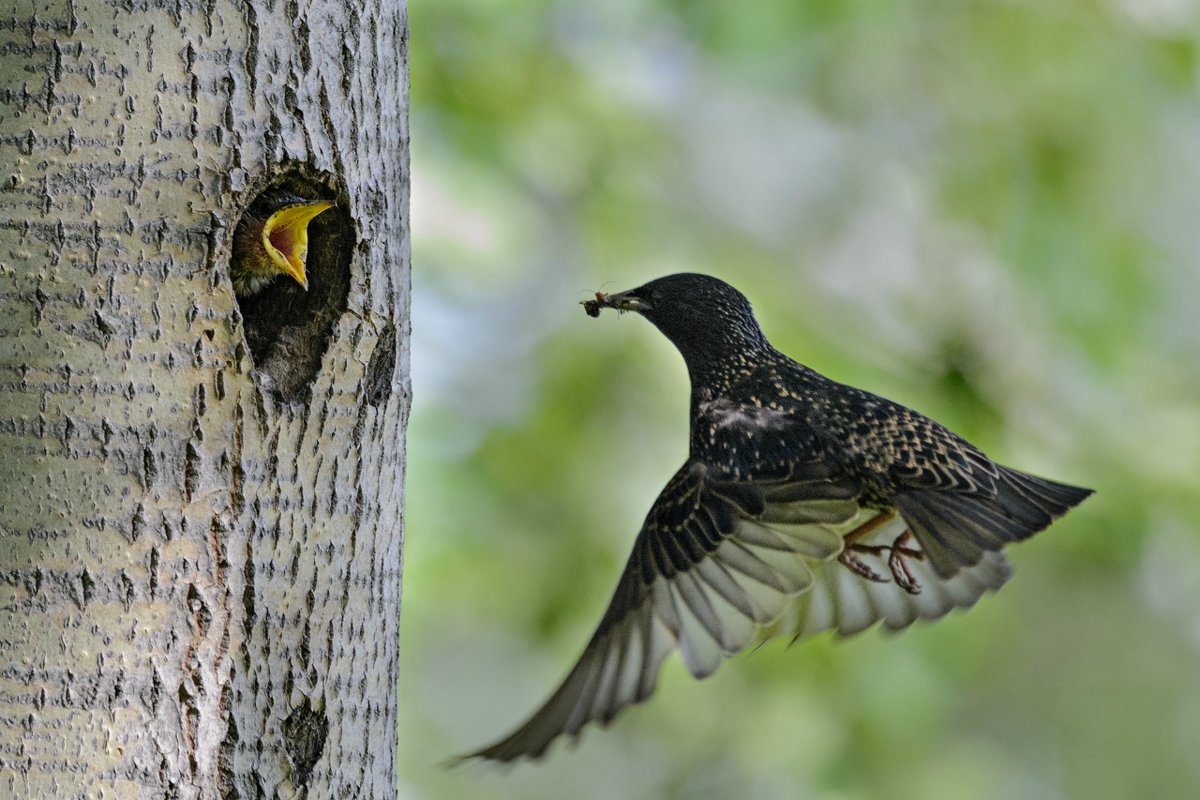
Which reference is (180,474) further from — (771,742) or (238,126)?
(771,742)

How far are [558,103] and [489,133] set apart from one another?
302mm

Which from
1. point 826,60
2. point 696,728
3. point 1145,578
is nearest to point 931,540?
point 696,728

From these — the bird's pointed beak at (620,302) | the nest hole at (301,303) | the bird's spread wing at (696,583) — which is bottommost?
the bird's spread wing at (696,583)

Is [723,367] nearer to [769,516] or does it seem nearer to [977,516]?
[769,516]

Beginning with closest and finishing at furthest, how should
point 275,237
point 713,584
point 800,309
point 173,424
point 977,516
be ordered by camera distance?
1. point 173,424
2. point 275,237
3. point 977,516
4. point 713,584
5. point 800,309

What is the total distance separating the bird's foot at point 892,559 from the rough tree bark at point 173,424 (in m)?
1.23

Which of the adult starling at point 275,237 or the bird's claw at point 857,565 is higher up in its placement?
the adult starling at point 275,237

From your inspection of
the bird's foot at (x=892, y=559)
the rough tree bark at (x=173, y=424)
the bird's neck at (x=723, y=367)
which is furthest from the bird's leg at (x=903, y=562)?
the rough tree bark at (x=173, y=424)

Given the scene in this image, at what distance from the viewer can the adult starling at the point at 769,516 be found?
2549 millimetres

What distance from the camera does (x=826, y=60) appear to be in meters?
5.27

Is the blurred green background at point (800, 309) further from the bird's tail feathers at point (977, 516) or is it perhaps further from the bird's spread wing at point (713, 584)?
the bird's tail feathers at point (977, 516)

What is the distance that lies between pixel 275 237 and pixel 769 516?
45.9 inches

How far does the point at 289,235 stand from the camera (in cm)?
188

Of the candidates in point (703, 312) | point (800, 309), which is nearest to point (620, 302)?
point (703, 312)
